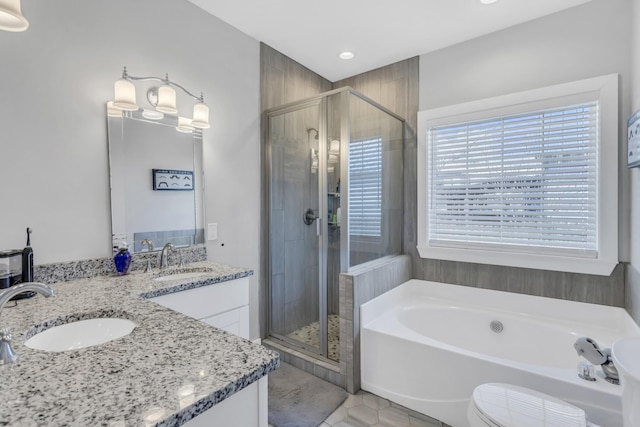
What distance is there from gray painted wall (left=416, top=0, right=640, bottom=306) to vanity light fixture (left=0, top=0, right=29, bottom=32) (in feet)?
8.98

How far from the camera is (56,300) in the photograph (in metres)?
1.38

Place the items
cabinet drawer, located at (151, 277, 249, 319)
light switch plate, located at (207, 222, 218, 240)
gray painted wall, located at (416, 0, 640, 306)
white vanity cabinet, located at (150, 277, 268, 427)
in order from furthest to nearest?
1. light switch plate, located at (207, 222, 218, 240)
2. gray painted wall, located at (416, 0, 640, 306)
3. cabinet drawer, located at (151, 277, 249, 319)
4. white vanity cabinet, located at (150, 277, 268, 427)

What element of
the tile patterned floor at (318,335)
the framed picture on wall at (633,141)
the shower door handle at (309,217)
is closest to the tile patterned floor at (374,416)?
the tile patterned floor at (318,335)

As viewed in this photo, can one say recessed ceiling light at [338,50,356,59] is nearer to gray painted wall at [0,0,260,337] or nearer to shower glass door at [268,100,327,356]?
shower glass door at [268,100,327,356]

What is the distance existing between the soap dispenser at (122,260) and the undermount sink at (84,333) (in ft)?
2.29

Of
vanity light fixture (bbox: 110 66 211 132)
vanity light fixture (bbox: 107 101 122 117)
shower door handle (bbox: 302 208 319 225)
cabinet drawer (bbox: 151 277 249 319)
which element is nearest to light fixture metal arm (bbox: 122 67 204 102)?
vanity light fixture (bbox: 110 66 211 132)

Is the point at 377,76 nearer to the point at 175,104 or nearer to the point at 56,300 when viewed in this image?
the point at 175,104

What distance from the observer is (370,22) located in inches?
97.0

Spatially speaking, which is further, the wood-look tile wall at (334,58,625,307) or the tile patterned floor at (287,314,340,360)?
the tile patterned floor at (287,314,340,360)

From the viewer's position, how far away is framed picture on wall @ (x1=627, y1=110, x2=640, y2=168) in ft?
5.79

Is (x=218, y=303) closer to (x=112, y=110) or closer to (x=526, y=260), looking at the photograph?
(x=112, y=110)

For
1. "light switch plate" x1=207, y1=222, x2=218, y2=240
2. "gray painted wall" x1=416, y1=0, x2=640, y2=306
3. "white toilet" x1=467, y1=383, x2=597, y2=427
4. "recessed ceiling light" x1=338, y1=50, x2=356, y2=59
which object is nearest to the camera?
"white toilet" x1=467, y1=383, x2=597, y2=427

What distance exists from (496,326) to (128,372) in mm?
2555

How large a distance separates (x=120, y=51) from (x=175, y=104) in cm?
40
